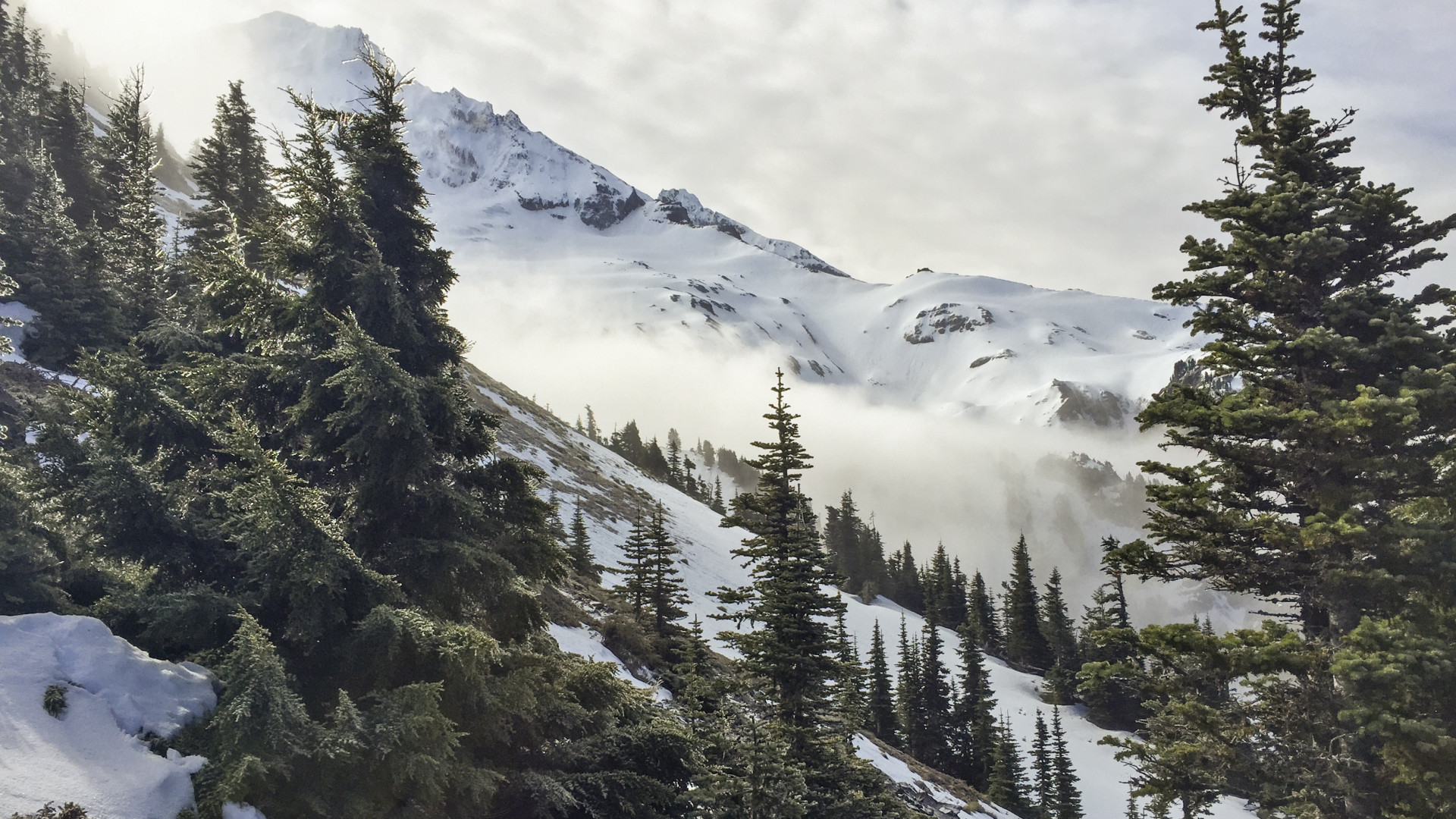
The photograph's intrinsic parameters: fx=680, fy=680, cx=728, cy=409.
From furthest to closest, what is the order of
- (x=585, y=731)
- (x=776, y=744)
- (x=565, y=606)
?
(x=565, y=606) → (x=776, y=744) → (x=585, y=731)

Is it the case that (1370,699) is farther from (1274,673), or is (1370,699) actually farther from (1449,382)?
(1449,382)

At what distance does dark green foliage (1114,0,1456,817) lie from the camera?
303 inches

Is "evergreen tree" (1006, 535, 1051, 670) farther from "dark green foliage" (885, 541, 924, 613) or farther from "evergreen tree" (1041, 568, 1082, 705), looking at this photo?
"dark green foliage" (885, 541, 924, 613)

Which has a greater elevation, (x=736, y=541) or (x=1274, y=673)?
(x=1274, y=673)

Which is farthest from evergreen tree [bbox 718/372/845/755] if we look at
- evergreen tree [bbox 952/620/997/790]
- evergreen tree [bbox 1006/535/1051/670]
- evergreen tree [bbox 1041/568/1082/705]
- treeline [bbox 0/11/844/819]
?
evergreen tree [bbox 1006/535/1051/670]

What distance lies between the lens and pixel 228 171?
3578 cm

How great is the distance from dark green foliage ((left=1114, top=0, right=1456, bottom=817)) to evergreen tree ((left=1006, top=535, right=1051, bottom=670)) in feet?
243

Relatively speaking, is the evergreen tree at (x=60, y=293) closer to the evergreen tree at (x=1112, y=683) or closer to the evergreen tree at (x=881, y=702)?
the evergreen tree at (x=1112, y=683)

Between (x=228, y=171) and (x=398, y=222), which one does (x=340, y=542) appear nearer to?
(x=398, y=222)

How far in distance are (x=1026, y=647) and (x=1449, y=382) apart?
259ft

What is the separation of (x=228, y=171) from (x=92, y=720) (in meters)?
38.9

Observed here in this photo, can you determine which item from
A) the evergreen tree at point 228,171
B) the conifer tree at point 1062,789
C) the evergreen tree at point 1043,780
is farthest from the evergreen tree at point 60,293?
the conifer tree at point 1062,789

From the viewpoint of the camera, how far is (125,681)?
689 centimetres

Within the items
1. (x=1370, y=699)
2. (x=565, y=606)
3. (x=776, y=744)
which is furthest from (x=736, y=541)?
(x=1370, y=699)
